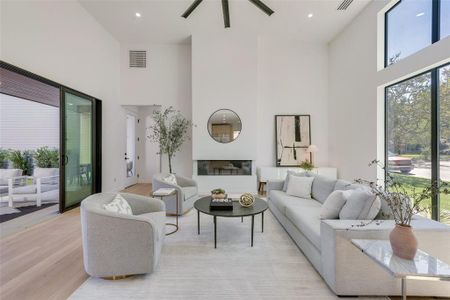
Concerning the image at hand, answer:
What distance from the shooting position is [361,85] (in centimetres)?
477

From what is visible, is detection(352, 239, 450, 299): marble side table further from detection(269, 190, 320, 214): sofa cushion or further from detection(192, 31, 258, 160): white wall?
detection(192, 31, 258, 160): white wall

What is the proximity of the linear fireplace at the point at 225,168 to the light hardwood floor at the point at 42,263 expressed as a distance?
3.06m

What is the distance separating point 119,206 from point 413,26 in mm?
5245

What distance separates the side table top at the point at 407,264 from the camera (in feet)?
4.03

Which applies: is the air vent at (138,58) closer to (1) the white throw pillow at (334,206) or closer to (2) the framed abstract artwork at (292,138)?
(2) the framed abstract artwork at (292,138)

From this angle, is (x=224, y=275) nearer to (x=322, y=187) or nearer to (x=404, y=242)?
(x=404, y=242)

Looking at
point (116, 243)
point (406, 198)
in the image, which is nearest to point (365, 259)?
point (406, 198)

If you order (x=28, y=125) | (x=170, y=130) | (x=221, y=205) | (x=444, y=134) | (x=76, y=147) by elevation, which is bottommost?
(x=221, y=205)

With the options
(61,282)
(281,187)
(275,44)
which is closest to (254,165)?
(281,187)

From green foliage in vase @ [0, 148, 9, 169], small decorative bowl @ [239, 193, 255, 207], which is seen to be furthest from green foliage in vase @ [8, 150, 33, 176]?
small decorative bowl @ [239, 193, 255, 207]

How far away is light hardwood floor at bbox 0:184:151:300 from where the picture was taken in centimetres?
196

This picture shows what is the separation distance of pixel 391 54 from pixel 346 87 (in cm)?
129

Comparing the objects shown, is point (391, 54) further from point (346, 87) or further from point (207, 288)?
point (207, 288)

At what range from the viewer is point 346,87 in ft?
17.6
